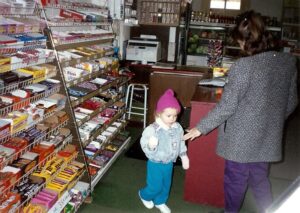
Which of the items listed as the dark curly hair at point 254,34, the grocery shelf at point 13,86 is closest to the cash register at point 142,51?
the dark curly hair at point 254,34

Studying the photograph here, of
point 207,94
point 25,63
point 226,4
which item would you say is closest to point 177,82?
point 207,94

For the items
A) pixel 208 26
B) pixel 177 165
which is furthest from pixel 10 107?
pixel 208 26

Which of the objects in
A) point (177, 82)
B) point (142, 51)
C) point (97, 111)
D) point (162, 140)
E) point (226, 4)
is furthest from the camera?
point (226, 4)

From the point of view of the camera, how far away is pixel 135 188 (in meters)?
3.64

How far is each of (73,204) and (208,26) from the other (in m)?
6.43

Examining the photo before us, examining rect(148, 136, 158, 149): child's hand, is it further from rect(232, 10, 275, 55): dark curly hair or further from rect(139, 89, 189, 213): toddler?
rect(232, 10, 275, 55): dark curly hair

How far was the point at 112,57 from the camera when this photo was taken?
14.0ft

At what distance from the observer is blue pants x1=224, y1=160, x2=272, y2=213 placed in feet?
8.80

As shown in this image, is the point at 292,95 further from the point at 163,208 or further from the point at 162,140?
the point at 163,208

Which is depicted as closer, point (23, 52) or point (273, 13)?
point (23, 52)

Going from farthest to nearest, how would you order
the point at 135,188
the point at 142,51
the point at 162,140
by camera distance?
the point at 142,51
the point at 135,188
the point at 162,140

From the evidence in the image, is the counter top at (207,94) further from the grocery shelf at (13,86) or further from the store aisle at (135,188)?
the grocery shelf at (13,86)

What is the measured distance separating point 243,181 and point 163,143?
27.9 inches

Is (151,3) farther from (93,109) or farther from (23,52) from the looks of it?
(23,52)
